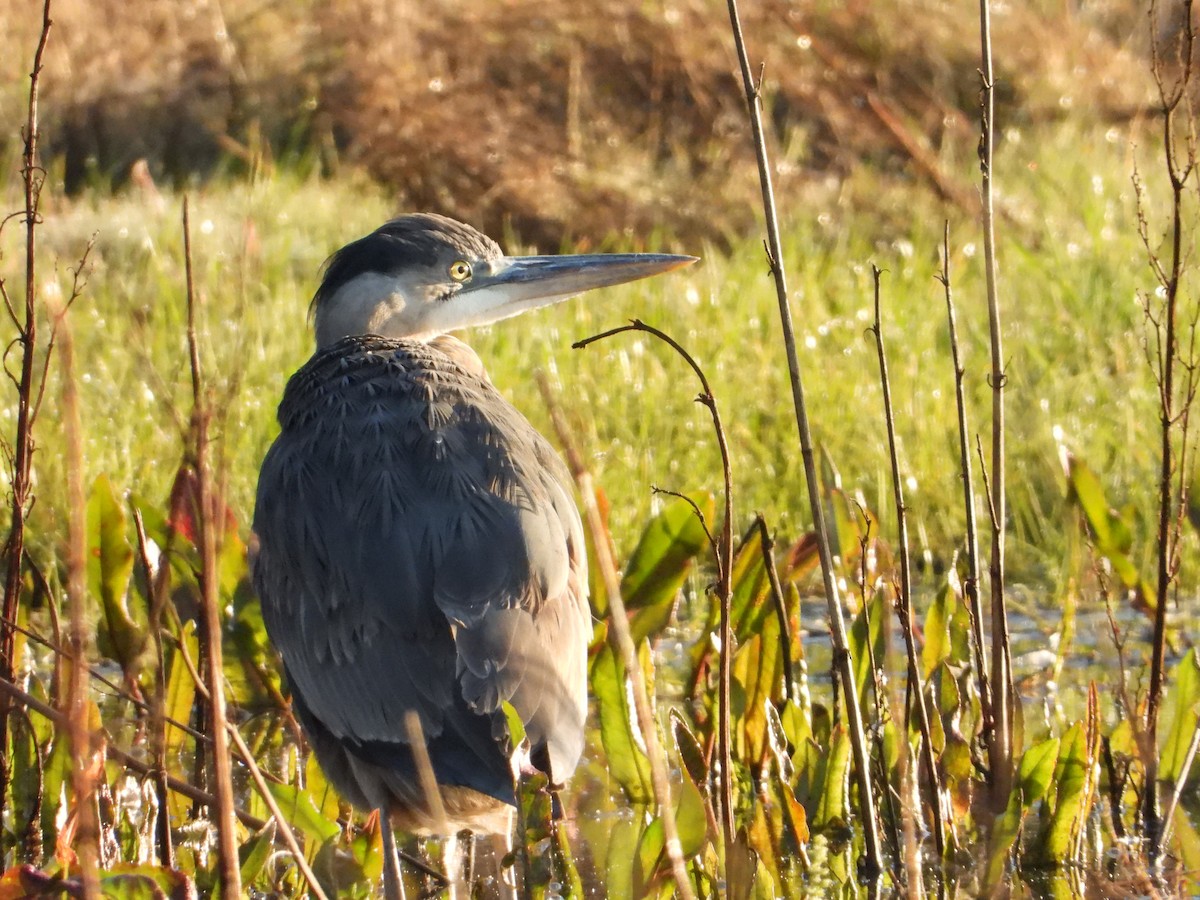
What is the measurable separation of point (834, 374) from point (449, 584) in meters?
3.54

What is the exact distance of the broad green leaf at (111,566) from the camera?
4023 mm

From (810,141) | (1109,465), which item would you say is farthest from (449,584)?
(810,141)

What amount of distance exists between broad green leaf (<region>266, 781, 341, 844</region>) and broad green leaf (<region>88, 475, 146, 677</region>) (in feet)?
2.76

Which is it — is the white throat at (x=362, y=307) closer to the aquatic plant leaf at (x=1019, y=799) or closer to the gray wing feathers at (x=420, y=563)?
the gray wing feathers at (x=420, y=563)

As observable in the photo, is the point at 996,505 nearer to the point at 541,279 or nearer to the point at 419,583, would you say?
the point at 419,583

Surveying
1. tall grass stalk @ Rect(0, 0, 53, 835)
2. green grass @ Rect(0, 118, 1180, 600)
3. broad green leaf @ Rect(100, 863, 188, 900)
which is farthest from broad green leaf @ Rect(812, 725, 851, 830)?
tall grass stalk @ Rect(0, 0, 53, 835)

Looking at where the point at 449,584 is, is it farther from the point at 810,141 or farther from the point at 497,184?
the point at 810,141

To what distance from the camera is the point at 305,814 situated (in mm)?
3279

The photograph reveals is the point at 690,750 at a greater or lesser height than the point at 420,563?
lesser

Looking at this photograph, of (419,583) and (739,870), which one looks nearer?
(739,870)

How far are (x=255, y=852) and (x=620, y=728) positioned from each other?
35.5 inches

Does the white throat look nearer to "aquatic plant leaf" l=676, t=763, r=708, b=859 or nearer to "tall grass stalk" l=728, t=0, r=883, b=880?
"tall grass stalk" l=728, t=0, r=883, b=880

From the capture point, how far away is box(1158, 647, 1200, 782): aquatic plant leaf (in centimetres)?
367

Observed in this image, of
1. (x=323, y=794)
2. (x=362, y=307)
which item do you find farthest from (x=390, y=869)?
(x=362, y=307)
